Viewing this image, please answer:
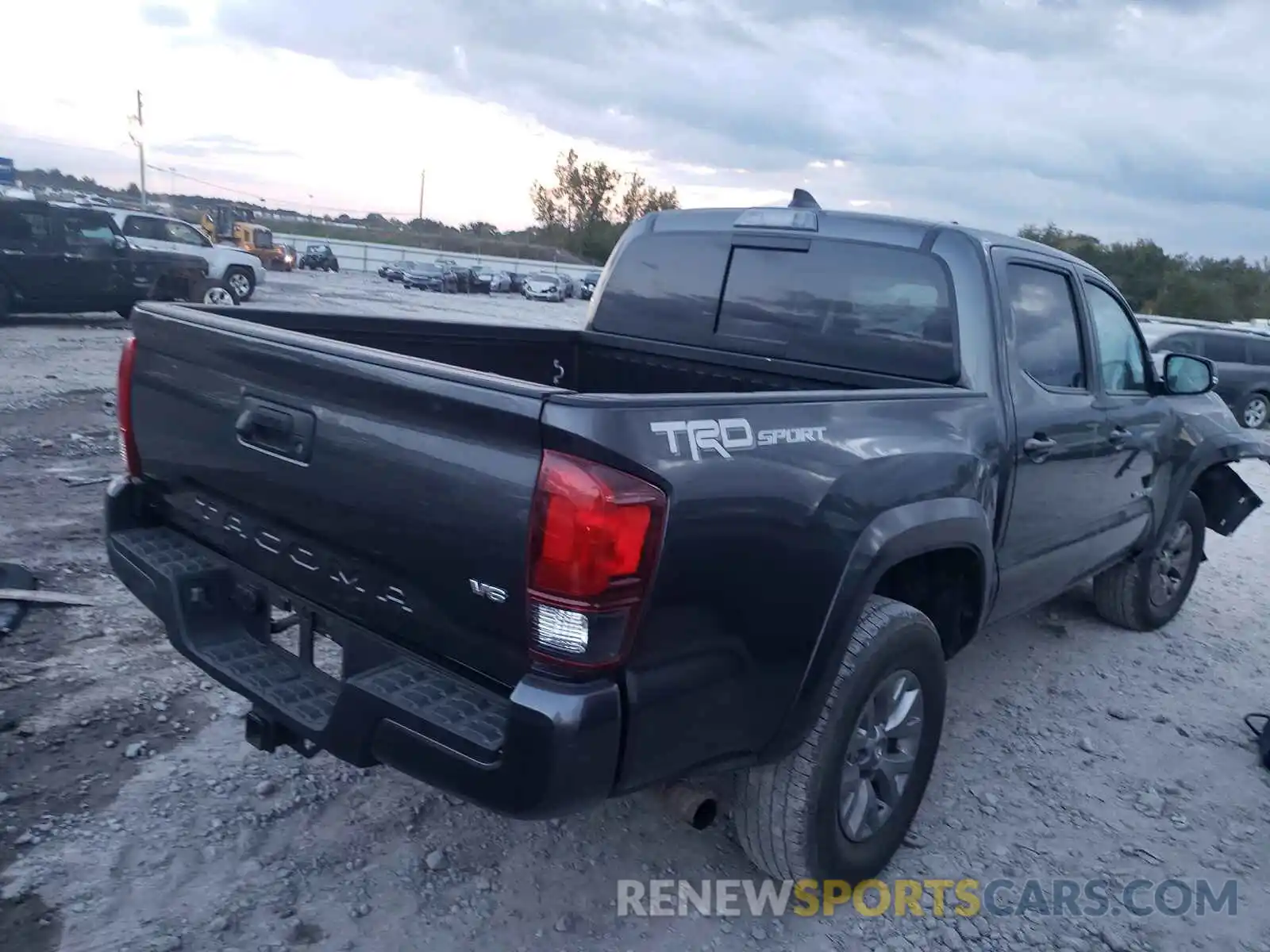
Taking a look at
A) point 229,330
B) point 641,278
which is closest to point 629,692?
point 229,330

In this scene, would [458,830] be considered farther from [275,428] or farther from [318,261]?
[318,261]

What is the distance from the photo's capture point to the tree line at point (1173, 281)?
41.2 meters

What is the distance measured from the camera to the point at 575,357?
4652 mm

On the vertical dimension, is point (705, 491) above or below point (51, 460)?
above

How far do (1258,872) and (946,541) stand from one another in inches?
69.0

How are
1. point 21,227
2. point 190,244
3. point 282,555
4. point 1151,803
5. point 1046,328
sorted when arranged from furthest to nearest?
point 190,244, point 21,227, point 1046,328, point 1151,803, point 282,555

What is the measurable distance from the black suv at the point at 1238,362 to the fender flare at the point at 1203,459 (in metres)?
11.2

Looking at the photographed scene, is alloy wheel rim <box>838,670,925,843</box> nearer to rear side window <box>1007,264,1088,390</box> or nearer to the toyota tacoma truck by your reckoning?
the toyota tacoma truck

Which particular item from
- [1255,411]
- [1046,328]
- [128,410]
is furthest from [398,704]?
[1255,411]

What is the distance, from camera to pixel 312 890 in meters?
2.90

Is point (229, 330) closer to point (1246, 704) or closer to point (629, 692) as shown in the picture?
point (629, 692)

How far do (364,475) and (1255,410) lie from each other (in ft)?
58.3

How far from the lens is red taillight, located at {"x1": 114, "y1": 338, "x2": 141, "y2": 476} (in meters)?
3.30

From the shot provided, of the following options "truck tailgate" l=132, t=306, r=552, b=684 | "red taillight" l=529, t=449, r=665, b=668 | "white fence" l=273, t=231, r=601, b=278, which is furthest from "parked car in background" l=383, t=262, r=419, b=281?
"red taillight" l=529, t=449, r=665, b=668
